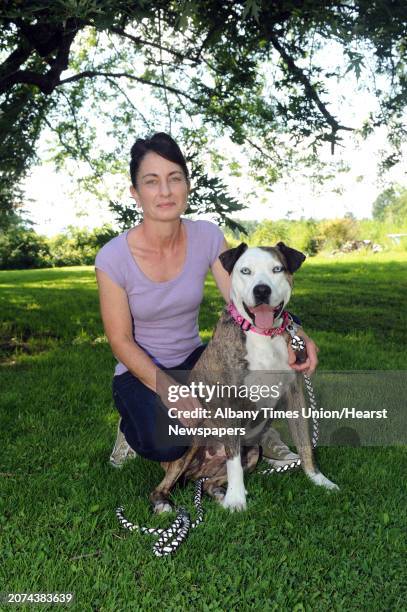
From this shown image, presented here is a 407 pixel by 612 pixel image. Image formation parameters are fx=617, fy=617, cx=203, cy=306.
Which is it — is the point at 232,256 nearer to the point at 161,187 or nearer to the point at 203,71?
the point at 161,187

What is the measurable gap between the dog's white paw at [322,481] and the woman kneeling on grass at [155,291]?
27 centimetres

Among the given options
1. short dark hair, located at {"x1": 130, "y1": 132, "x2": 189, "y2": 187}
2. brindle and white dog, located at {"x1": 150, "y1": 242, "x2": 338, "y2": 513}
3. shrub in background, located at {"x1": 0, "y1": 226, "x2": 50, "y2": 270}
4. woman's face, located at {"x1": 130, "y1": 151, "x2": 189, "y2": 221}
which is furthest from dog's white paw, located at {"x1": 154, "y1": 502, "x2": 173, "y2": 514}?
shrub in background, located at {"x1": 0, "y1": 226, "x2": 50, "y2": 270}

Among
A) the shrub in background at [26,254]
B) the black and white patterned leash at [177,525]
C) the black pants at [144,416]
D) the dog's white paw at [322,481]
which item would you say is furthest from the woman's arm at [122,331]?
the shrub in background at [26,254]

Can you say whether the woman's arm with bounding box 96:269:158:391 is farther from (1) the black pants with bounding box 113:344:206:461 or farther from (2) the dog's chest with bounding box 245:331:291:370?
(2) the dog's chest with bounding box 245:331:291:370

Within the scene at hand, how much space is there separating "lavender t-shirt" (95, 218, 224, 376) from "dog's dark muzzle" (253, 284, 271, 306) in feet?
2.35

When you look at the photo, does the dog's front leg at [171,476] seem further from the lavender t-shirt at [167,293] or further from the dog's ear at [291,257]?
the dog's ear at [291,257]

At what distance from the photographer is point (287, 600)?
250 cm

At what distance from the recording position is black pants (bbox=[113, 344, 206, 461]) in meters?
Result: 3.21

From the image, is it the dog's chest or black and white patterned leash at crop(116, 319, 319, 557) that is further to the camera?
the dog's chest

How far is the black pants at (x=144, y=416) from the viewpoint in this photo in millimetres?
3213

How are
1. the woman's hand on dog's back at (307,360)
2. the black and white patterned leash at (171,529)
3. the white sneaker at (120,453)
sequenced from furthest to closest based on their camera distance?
the white sneaker at (120,453)
the woman's hand on dog's back at (307,360)
the black and white patterned leash at (171,529)

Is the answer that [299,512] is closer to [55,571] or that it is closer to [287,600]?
[287,600]

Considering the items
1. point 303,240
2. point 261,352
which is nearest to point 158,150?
point 261,352

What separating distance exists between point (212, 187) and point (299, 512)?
2.14m
